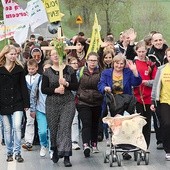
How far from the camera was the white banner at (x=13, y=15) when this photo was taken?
→ 19.6 meters

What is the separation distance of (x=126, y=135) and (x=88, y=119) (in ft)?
3.94

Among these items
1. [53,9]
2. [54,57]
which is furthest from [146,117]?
[53,9]

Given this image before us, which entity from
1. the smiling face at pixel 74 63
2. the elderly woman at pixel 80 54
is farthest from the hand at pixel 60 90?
the elderly woman at pixel 80 54

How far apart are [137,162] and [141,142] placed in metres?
0.34

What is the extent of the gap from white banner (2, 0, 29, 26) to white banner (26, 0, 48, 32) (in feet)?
1.49

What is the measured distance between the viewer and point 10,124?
12586mm

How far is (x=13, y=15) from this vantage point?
64.7 feet

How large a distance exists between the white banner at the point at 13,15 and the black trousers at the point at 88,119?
702cm

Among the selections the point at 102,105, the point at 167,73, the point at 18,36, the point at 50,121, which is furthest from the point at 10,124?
the point at 18,36

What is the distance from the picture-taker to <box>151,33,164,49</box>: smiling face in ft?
46.1

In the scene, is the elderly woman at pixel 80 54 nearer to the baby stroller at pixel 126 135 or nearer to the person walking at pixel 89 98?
the person walking at pixel 89 98

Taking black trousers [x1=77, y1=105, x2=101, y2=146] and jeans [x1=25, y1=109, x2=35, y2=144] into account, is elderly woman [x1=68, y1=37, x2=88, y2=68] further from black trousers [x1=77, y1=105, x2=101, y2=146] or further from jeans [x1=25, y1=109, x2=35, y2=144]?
black trousers [x1=77, y1=105, x2=101, y2=146]

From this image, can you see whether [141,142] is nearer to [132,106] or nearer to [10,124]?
[132,106]

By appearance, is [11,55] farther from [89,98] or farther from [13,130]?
[89,98]
